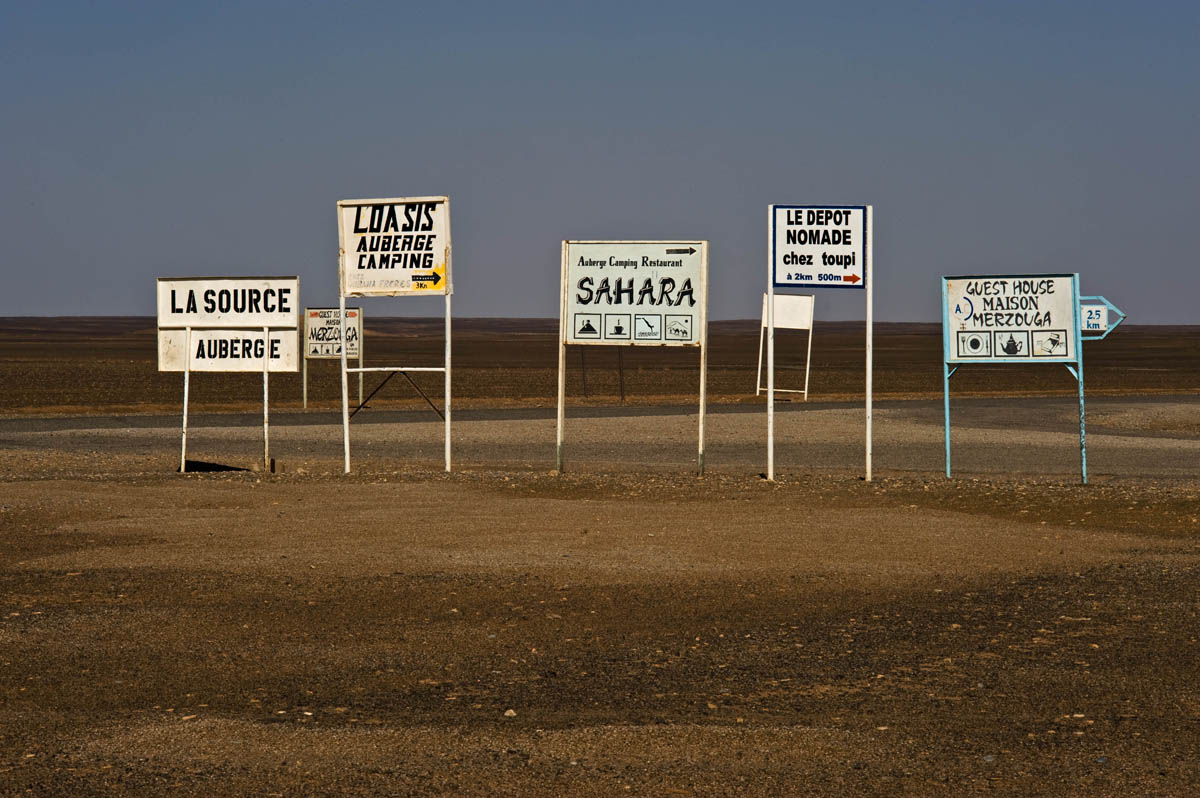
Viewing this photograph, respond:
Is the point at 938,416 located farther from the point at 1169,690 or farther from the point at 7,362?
the point at 7,362

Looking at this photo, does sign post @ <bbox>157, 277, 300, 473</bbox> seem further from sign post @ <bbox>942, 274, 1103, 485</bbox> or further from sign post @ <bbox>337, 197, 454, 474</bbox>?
sign post @ <bbox>942, 274, 1103, 485</bbox>

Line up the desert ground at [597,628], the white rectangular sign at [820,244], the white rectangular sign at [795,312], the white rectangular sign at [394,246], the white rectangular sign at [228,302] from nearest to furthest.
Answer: the desert ground at [597,628]
the white rectangular sign at [820,244]
the white rectangular sign at [394,246]
the white rectangular sign at [228,302]
the white rectangular sign at [795,312]

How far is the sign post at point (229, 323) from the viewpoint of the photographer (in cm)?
1970

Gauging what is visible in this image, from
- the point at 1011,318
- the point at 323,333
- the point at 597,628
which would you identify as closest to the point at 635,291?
the point at 1011,318

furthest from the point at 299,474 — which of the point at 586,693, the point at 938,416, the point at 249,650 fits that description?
the point at 938,416

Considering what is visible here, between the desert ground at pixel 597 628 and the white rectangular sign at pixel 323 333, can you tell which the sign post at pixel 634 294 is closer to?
the desert ground at pixel 597 628

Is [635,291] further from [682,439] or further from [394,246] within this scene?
[682,439]

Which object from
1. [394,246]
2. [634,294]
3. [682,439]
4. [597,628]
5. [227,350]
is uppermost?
[394,246]

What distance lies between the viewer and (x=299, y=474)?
1791 centimetres

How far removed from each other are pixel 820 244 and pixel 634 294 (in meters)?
2.41

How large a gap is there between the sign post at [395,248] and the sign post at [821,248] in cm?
391

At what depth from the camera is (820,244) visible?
1695cm

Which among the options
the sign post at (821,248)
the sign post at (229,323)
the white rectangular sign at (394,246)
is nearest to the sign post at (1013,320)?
the sign post at (821,248)

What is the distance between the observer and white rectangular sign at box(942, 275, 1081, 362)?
17.2 metres
